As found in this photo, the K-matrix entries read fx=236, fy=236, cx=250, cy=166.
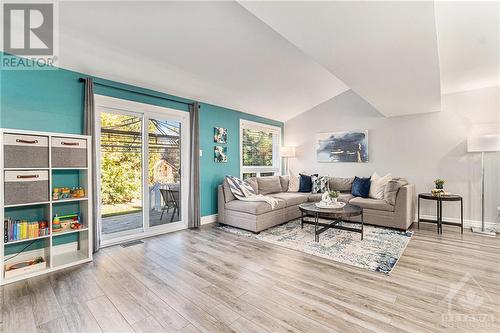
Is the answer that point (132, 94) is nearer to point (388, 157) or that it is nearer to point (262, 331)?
point (262, 331)

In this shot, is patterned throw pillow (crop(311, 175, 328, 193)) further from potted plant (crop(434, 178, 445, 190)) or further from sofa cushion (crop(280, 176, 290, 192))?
potted plant (crop(434, 178, 445, 190))

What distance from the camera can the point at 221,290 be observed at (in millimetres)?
2193

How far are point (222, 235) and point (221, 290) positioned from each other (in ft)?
5.65

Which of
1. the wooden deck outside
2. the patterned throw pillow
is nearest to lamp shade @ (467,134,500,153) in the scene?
the patterned throw pillow

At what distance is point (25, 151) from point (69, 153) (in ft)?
1.29

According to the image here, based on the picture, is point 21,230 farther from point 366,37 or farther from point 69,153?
point 366,37

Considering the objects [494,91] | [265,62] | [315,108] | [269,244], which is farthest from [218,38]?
[494,91]

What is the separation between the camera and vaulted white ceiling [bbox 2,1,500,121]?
2.00 m

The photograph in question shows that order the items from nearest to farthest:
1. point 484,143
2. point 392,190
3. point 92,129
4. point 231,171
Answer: point 92,129 < point 484,143 < point 392,190 < point 231,171

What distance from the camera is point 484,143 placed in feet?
12.5

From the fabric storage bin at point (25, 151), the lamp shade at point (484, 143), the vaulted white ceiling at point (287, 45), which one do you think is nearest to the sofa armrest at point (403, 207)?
the lamp shade at point (484, 143)

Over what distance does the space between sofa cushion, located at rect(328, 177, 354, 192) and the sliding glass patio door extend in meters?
3.32

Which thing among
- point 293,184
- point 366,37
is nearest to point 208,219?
point 293,184

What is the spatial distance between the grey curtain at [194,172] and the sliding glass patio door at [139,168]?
116 mm
